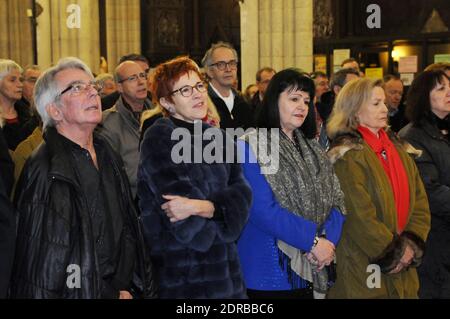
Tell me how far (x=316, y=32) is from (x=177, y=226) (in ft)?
35.5

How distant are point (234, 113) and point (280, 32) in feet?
17.0

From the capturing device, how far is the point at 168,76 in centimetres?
395

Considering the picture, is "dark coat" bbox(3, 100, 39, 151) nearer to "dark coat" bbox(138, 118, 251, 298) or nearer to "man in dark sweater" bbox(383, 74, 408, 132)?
"dark coat" bbox(138, 118, 251, 298)

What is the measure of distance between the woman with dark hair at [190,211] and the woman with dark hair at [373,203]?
3.22 ft

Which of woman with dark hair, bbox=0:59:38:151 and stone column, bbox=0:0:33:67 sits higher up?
stone column, bbox=0:0:33:67

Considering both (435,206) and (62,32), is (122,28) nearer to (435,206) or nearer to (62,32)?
(62,32)

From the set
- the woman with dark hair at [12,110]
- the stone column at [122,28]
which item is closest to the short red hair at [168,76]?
the woman with dark hair at [12,110]

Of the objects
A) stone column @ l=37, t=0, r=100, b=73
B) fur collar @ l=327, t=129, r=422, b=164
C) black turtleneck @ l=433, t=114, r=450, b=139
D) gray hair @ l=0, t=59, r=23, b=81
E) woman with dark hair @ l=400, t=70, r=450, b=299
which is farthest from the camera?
stone column @ l=37, t=0, r=100, b=73

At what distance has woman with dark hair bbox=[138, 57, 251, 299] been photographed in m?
3.66

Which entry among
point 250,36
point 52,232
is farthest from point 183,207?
point 250,36

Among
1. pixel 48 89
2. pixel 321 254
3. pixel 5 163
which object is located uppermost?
pixel 48 89

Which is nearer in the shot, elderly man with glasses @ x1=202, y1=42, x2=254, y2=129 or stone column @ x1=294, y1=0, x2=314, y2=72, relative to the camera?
elderly man with glasses @ x1=202, y1=42, x2=254, y2=129

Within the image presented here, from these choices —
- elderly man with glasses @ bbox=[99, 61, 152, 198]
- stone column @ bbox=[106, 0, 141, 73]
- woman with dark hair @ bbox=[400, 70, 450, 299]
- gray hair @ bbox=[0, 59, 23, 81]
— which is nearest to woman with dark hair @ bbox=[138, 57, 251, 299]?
elderly man with glasses @ bbox=[99, 61, 152, 198]

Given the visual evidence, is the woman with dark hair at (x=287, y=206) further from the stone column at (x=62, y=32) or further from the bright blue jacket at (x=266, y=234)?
the stone column at (x=62, y=32)
